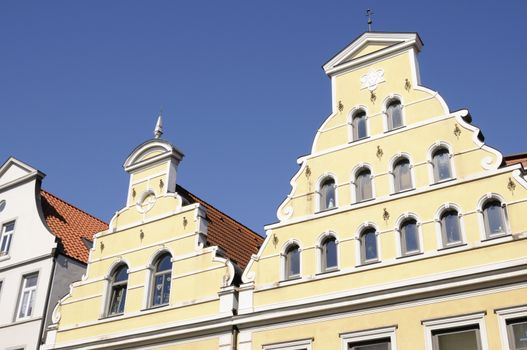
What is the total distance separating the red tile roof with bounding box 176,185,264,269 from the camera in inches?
858

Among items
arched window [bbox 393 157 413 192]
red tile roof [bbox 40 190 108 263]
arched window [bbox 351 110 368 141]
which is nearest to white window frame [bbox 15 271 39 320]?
red tile roof [bbox 40 190 108 263]

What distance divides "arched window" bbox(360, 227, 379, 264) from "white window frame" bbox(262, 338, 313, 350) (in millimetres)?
2391

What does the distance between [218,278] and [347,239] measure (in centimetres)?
393

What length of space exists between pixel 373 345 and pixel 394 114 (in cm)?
631

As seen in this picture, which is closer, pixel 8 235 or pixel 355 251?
pixel 355 251

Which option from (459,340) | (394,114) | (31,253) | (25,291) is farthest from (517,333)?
(31,253)

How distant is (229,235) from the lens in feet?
76.2

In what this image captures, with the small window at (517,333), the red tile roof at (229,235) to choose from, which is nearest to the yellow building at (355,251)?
the small window at (517,333)

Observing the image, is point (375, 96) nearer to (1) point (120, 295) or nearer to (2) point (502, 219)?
(2) point (502, 219)

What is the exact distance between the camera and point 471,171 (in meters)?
16.6

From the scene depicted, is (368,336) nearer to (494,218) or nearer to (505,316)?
(505,316)

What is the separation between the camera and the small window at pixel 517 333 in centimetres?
1436

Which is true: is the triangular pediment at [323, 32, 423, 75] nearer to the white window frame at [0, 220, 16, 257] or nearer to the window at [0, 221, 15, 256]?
the white window frame at [0, 220, 16, 257]

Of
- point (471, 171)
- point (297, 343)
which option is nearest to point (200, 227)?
point (297, 343)
